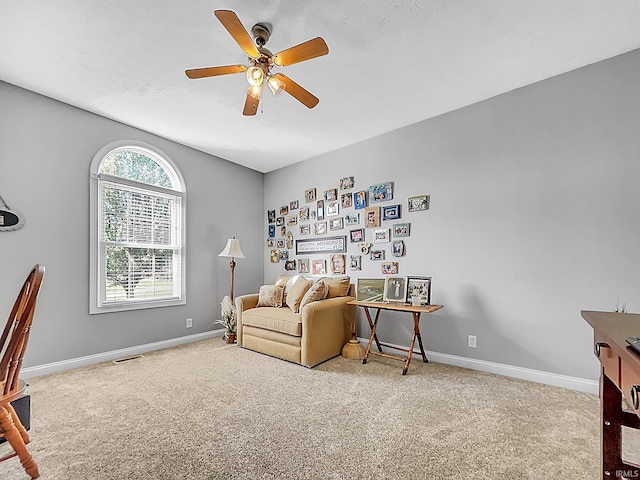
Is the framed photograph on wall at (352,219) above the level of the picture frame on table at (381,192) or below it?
below

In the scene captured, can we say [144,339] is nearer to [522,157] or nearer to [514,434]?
[514,434]

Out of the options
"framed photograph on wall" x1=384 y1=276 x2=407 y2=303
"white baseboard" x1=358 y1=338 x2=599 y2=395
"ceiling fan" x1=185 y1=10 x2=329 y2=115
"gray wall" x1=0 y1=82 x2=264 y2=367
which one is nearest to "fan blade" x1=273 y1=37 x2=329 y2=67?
"ceiling fan" x1=185 y1=10 x2=329 y2=115

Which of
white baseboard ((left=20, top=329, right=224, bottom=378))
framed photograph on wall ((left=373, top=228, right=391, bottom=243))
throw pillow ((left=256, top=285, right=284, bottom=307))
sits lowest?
white baseboard ((left=20, top=329, right=224, bottom=378))

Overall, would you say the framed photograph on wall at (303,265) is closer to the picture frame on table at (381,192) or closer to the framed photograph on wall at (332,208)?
the framed photograph on wall at (332,208)

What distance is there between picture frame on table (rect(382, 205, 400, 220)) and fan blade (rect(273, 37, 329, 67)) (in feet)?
6.54

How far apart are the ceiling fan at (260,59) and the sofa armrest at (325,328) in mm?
1897

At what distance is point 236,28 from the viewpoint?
1.68 meters

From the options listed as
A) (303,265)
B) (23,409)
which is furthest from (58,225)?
(303,265)

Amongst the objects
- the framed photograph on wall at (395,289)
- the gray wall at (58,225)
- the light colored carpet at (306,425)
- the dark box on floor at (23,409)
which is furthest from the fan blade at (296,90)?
the dark box on floor at (23,409)

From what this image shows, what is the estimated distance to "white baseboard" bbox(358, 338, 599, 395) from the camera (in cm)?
239

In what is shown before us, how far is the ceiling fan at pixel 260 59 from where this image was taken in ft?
5.68

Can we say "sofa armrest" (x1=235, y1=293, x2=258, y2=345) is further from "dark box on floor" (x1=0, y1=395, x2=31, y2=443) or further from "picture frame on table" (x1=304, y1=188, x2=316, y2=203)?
"dark box on floor" (x1=0, y1=395, x2=31, y2=443)

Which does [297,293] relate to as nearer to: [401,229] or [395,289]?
[395,289]

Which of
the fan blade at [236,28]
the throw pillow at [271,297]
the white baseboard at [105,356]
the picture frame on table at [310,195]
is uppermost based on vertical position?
the fan blade at [236,28]
